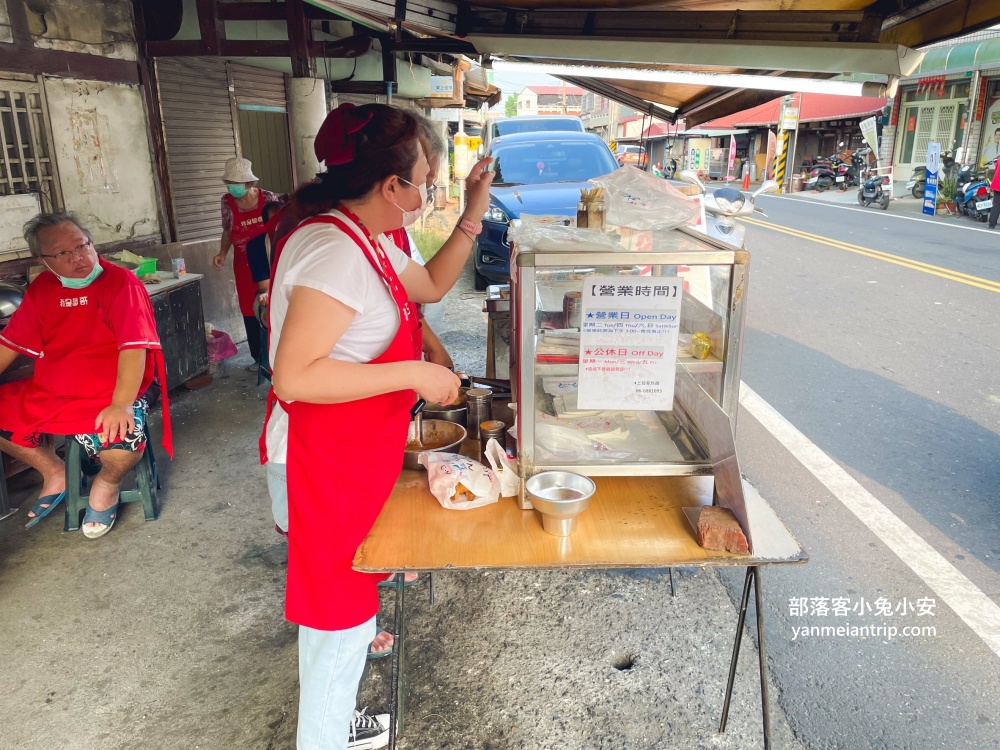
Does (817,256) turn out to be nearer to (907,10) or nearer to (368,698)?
(907,10)

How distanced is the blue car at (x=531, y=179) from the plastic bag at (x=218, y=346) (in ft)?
10.4

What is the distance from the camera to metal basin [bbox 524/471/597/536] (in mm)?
1857

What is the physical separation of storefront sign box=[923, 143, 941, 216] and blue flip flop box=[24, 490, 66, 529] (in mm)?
17786

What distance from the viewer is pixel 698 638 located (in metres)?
2.79

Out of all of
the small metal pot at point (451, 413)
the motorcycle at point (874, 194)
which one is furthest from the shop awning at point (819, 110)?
the small metal pot at point (451, 413)

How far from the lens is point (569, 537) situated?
1.91 m

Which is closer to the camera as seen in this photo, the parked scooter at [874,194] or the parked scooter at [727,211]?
the parked scooter at [727,211]

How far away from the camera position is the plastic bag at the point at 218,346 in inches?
241

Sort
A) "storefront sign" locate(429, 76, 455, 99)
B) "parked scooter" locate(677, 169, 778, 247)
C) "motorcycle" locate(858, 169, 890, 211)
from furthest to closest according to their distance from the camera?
"motorcycle" locate(858, 169, 890, 211) → "storefront sign" locate(429, 76, 455, 99) → "parked scooter" locate(677, 169, 778, 247)

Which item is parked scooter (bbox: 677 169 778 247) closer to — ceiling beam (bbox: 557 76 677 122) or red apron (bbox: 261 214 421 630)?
ceiling beam (bbox: 557 76 677 122)

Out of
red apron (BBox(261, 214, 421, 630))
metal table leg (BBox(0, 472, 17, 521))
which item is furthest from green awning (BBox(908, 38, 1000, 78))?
metal table leg (BBox(0, 472, 17, 521))

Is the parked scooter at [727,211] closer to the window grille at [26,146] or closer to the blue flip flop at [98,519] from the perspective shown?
the blue flip flop at [98,519]

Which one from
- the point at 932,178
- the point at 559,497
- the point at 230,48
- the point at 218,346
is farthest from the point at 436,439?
the point at 932,178

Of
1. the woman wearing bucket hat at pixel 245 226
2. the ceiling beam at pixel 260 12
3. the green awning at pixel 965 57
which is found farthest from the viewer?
the green awning at pixel 965 57
